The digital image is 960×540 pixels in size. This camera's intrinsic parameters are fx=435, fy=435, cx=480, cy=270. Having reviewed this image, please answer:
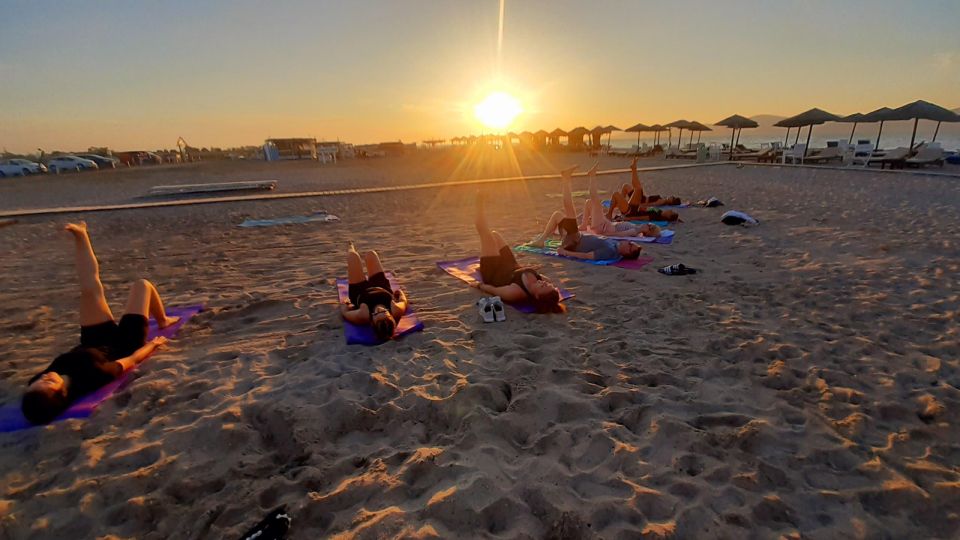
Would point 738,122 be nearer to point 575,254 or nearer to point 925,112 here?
point 925,112

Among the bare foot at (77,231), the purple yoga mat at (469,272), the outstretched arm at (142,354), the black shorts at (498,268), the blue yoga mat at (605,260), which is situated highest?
the bare foot at (77,231)

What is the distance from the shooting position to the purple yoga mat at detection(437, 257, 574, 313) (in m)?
4.12

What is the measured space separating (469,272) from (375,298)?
1.69 meters

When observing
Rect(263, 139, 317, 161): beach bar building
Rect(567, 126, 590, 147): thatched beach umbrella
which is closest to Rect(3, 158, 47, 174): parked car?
Rect(263, 139, 317, 161): beach bar building

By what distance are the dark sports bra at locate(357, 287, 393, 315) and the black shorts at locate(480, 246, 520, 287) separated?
3.58 feet

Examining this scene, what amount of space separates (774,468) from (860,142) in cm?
2340

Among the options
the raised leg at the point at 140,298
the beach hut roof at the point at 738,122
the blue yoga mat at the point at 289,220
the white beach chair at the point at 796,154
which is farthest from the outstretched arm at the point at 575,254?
the beach hut roof at the point at 738,122

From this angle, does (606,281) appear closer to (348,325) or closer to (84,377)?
(348,325)

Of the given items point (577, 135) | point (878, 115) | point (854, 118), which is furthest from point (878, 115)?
point (577, 135)

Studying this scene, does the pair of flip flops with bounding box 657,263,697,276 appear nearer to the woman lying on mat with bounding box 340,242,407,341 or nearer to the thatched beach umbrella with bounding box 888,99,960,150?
the woman lying on mat with bounding box 340,242,407,341

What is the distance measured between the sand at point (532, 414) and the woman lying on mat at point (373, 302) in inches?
7.9

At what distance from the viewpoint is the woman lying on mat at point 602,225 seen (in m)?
6.91

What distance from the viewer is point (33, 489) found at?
208 centimetres

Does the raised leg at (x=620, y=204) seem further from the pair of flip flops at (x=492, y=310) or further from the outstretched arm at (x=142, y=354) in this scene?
the outstretched arm at (x=142, y=354)
